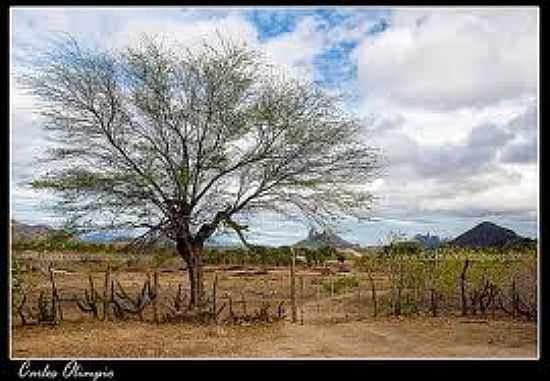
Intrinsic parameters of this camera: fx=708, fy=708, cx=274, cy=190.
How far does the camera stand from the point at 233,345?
1133 centimetres

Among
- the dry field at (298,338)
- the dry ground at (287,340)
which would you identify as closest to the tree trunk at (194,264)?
the dry field at (298,338)

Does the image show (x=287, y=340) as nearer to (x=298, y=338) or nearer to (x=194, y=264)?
(x=298, y=338)

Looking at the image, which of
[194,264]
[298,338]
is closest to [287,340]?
[298,338]

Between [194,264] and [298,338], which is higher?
[194,264]

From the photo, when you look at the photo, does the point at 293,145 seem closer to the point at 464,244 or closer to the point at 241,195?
the point at 241,195

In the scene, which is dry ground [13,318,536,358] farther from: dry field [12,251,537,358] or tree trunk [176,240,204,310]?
tree trunk [176,240,204,310]

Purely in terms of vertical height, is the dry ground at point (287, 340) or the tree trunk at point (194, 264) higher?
the tree trunk at point (194, 264)

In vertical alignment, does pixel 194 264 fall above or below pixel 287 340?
above

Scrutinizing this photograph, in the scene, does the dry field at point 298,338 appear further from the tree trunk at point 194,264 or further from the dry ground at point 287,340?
the tree trunk at point 194,264

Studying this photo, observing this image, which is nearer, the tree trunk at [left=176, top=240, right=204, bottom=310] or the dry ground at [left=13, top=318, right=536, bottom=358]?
the dry ground at [left=13, top=318, right=536, bottom=358]

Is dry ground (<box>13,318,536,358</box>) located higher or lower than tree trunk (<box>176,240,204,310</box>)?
lower

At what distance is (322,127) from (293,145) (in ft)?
2.22

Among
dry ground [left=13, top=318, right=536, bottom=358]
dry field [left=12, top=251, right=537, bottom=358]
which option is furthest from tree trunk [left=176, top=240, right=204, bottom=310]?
dry ground [left=13, top=318, right=536, bottom=358]

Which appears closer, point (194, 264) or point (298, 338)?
point (298, 338)
